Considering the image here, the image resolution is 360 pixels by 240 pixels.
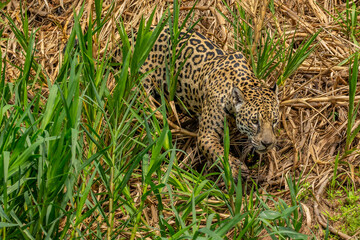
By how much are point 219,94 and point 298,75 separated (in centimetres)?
113

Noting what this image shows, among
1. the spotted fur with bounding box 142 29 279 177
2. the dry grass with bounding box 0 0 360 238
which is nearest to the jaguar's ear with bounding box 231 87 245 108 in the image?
the spotted fur with bounding box 142 29 279 177

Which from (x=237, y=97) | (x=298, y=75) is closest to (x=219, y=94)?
(x=237, y=97)

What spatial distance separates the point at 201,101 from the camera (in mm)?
5594

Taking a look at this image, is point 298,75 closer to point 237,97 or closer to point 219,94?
point 219,94

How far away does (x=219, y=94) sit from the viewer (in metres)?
5.18

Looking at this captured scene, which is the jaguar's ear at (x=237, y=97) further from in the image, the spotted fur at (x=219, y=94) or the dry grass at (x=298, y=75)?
the dry grass at (x=298, y=75)

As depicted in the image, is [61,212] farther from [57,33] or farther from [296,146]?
[57,33]

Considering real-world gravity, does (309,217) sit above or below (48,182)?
below

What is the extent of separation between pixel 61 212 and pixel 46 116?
0.57 meters

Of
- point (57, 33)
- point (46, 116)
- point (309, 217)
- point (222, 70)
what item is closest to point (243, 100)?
point (222, 70)

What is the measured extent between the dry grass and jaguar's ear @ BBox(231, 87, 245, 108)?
55cm

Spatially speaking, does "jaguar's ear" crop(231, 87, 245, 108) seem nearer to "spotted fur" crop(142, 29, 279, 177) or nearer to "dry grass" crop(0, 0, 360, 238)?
"spotted fur" crop(142, 29, 279, 177)

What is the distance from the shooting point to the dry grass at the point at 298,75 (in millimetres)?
4801

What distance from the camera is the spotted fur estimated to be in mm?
4750
